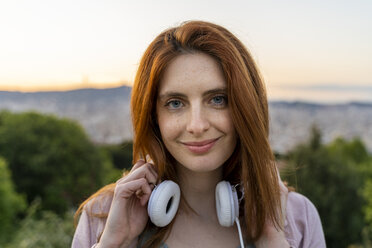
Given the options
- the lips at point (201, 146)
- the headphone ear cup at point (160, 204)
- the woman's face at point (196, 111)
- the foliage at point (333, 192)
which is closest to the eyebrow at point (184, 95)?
the woman's face at point (196, 111)

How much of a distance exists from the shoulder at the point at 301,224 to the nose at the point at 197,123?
1.02 meters

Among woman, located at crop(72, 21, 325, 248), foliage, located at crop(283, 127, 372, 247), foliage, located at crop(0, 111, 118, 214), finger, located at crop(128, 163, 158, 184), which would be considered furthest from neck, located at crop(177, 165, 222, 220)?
foliage, located at crop(0, 111, 118, 214)

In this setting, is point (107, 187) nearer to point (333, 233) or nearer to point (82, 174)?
point (333, 233)

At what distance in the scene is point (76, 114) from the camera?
37.9 meters

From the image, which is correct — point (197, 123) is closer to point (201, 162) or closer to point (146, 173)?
point (201, 162)

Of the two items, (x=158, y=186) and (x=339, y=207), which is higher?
(x=158, y=186)

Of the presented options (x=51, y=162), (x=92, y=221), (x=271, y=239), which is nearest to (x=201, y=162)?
(x=271, y=239)

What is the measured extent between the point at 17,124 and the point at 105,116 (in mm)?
9144

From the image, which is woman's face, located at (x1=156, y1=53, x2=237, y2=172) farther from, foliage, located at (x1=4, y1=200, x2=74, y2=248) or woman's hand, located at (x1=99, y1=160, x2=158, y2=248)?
foliage, located at (x1=4, y1=200, x2=74, y2=248)

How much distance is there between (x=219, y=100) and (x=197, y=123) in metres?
0.23

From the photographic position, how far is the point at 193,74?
2375 millimetres

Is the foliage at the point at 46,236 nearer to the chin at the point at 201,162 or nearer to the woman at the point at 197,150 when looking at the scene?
the woman at the point at 197,150

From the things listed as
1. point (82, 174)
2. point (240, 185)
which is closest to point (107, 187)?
point (240, 185)

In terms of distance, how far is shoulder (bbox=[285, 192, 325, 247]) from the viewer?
9.26ft
